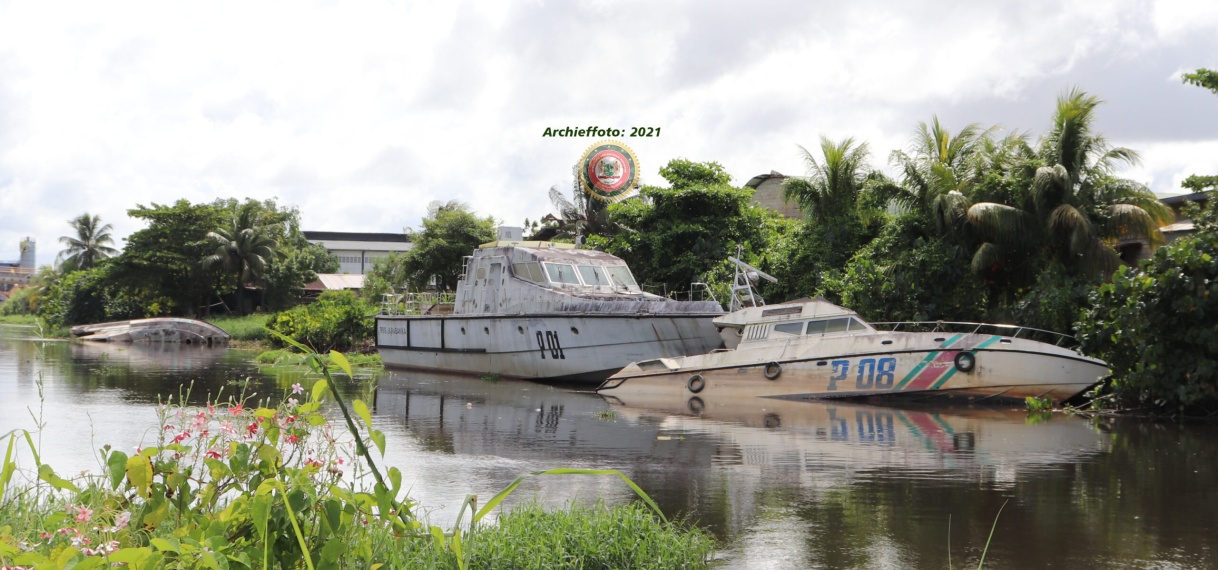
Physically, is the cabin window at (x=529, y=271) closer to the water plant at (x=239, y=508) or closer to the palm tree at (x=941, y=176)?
the palm tree at (x=941, y=176)

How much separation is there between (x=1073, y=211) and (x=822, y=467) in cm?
1225

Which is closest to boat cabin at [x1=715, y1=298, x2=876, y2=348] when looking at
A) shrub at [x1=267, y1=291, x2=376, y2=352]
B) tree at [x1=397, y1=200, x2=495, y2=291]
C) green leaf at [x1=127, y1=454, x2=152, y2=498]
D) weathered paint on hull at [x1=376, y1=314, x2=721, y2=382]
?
weathered paint on hull at [x1=376, y1=314, x2=721, y2=382]

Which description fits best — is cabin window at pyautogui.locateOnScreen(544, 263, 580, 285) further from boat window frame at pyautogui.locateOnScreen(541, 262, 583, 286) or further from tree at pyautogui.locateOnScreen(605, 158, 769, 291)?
tree at pyautogui.locateOnScreen(605, 158, 769, 291)

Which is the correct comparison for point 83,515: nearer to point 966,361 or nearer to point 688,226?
point 966,361

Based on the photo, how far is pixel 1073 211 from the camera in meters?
19.6

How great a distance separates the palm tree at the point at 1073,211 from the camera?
1984 centimetres

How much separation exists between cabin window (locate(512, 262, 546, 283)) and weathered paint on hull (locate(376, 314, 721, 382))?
1.05 m

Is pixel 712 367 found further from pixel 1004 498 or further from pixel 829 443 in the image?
pixel 1004 498

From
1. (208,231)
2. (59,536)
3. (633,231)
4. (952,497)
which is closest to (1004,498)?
(952,497)

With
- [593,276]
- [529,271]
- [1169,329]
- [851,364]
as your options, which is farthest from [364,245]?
[1169,329]

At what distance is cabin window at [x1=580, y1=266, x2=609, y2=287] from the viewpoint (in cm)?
2322

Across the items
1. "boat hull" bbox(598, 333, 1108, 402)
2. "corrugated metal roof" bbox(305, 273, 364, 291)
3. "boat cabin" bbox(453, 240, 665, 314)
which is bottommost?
"boat hull" bbox(598, 333, 1108, 402)

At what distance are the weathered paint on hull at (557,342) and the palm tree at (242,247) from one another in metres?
27.4

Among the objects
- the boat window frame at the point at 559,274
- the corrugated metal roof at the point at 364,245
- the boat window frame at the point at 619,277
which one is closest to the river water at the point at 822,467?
the boat window frame at the point at 559,274
